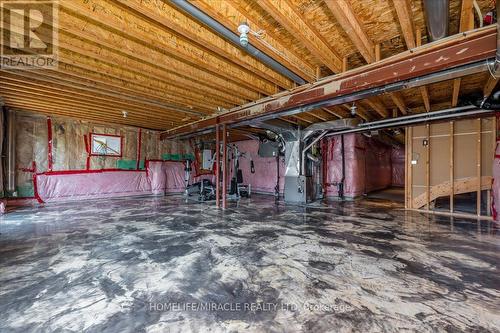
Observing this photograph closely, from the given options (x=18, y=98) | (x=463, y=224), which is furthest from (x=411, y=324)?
(x=18, y=98)

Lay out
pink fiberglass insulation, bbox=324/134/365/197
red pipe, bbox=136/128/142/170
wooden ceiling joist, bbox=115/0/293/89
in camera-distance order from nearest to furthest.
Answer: wooden ceiling joist, bbox=115/0/293/89
pink fiberglass insulation, bbox=324/134/365/197
red pipe, bbox=136/128/142/170

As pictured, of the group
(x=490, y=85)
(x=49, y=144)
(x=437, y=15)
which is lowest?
(x=49, y=144)

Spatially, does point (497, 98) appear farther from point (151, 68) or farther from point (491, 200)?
point (151, 68)

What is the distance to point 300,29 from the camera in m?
2.19

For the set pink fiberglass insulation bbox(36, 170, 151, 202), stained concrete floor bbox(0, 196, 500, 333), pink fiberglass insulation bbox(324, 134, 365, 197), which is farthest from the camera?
pink fiberglass insulation bbox(324, 134, 365, 197)

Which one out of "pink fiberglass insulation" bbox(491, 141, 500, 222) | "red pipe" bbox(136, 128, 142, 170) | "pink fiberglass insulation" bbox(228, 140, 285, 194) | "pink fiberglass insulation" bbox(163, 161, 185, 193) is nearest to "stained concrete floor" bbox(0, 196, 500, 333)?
"pink fiberglass insulation" bbox(491, 141, 500, 222)

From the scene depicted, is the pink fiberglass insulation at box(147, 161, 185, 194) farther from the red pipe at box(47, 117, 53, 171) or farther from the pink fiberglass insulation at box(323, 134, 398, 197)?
the pink fiberglass insulation at box(323, 134, 398, 197)

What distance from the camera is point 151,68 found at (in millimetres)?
3121

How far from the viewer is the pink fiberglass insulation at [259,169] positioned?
8742 millimetres

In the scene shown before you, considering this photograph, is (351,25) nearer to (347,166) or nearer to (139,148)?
(347,166)

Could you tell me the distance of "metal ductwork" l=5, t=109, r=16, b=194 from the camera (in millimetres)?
5230

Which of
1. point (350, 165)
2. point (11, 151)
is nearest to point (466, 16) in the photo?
point (350, 165)

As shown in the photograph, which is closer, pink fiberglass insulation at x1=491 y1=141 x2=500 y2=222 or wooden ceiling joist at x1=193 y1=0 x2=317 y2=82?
wooden ceiling joist at x1=193 y1=0 x2=317 y2=82

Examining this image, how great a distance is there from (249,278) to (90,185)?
6837mm
